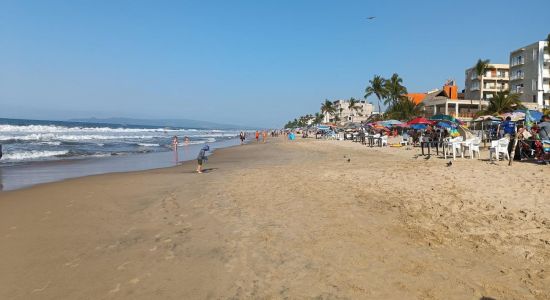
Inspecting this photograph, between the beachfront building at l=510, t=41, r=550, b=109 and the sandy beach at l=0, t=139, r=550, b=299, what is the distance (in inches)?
2097

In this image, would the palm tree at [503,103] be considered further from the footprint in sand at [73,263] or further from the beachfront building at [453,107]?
the footprint in sand at [73,263]

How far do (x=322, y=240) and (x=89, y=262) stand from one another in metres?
3.02

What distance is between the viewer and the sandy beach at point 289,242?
384 centimetres

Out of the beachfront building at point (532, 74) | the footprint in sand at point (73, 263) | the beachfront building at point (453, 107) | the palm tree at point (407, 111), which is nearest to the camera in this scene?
the footprint in sand at point (73, 263)

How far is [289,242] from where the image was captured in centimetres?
522

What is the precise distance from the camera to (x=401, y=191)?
330 inches

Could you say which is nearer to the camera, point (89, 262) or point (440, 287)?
point (440, 287)

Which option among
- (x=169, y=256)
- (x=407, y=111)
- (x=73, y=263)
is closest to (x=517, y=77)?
(x=407, y=111)

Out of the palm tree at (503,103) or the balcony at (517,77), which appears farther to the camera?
the balcony at (517,77)

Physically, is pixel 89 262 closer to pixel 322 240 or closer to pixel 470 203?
pixel 322 240

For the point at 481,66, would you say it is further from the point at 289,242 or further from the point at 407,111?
the point at 289,242

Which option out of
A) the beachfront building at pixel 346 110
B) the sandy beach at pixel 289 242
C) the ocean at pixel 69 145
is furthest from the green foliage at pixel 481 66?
the beachfront building at pixel 346 110

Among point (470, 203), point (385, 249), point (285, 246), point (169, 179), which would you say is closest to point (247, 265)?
point (285, 246)

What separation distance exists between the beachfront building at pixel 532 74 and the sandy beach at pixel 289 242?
175 feet
